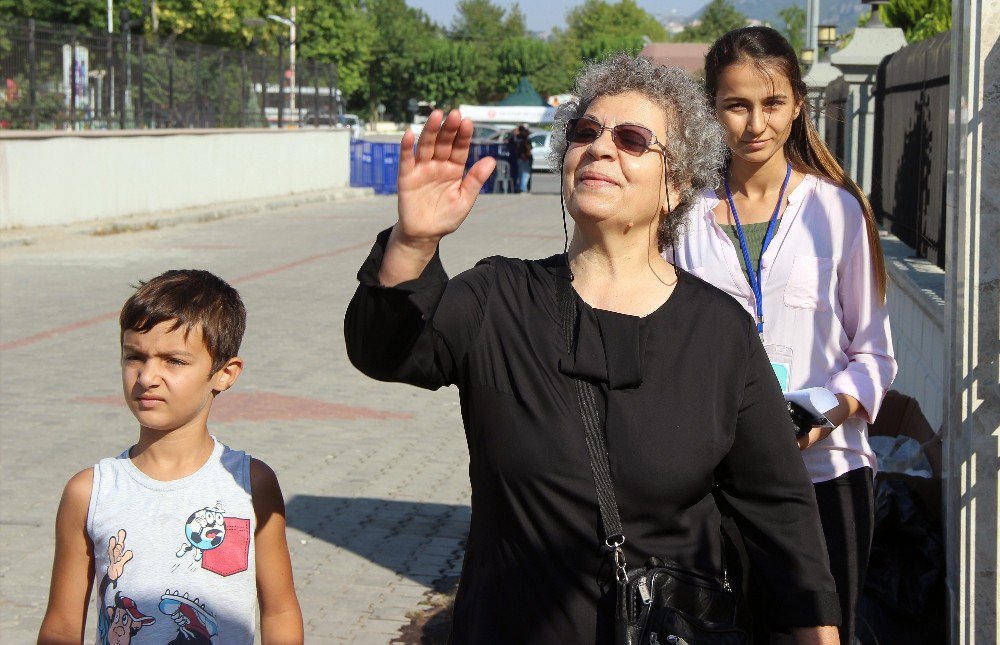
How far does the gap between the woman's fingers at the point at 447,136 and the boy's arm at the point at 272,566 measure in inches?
39.5

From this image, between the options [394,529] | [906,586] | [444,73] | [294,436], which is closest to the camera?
[906,586]

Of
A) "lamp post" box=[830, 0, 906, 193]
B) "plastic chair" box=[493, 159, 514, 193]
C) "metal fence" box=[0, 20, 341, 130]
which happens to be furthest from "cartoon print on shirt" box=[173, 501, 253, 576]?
"plastic chair" box=[493, 159, 514, 193]

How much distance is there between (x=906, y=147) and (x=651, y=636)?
622 centimetres

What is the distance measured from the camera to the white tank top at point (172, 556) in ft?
8.95

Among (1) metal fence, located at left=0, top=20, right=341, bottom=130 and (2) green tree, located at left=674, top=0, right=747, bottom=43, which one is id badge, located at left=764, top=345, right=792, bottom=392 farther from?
(2) green tree, located at left=674, top=0, right=747, bottom=43

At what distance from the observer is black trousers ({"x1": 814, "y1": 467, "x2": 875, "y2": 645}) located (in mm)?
3160

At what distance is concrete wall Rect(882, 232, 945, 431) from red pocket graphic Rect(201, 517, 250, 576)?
272cm

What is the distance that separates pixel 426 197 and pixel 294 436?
585cm

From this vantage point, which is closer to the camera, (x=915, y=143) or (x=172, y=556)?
(x=172, y=556)

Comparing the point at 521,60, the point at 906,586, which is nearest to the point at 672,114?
the point at 906,586

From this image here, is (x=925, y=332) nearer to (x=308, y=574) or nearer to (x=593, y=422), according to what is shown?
(x=308, y=574)

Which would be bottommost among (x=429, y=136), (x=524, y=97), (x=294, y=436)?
(x=294, y=436)

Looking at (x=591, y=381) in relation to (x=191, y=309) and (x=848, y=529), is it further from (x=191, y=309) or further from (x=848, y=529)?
(x=848, y=529)

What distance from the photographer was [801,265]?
10.5 feet
